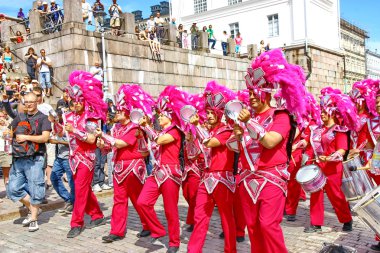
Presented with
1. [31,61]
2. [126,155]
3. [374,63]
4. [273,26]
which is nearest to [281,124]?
[126,155]

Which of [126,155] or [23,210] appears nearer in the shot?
[126,155]

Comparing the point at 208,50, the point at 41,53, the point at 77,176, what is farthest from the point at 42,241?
the point at 208,50

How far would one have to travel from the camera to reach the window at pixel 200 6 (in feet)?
104

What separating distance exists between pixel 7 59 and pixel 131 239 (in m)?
11.1

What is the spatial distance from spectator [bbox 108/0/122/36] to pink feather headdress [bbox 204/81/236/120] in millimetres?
11574

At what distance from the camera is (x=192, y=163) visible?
20.1 feet

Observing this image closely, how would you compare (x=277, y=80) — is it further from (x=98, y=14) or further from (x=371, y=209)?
(x=98, y=14)

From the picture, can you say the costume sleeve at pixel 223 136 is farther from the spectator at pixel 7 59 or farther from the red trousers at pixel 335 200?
the spectator at pixel 7 59

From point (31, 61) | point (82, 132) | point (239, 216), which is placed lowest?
point (239, 216)

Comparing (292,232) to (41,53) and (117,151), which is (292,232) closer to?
(117,151)

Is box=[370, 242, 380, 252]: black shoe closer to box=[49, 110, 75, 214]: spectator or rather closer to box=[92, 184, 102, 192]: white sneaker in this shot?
box=[49, 110, 75, 214]: spectator

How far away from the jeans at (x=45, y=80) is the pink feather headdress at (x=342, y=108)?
10070mm

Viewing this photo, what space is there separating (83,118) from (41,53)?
8540 millimetres

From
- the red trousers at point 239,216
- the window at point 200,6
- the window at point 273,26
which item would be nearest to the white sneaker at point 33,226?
the red trousers at point 239,216
